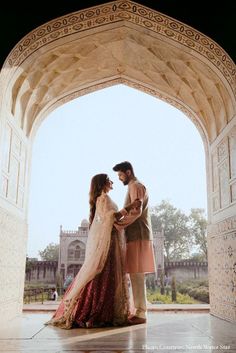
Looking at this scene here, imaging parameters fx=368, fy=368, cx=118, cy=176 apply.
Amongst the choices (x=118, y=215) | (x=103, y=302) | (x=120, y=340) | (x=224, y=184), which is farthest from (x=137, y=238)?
(x=224, y=184)

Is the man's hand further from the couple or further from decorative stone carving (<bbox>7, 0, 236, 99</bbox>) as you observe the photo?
decorative stone carving (<bbox>7, 0, 236, 99</bbox>)

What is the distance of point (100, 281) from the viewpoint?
136 inches

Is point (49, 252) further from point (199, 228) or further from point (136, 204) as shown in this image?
point (136, 204)

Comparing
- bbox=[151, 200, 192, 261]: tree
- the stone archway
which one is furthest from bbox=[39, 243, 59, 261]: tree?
the stone archway

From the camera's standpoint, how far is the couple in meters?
3.31

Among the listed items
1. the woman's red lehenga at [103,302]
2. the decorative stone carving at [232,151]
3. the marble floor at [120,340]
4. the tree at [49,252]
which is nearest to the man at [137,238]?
the woman's red lehenga at [103,302]

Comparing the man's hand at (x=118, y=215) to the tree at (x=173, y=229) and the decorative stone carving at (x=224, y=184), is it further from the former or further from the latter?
the tree at (x=173, y=229)

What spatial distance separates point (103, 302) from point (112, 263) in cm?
38

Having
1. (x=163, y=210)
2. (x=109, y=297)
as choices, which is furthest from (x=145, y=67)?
(x=163, y=210)

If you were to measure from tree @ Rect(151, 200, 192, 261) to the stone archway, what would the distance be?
16.1 metres

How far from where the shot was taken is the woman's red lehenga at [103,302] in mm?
3254

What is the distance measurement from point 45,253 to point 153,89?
2103cm

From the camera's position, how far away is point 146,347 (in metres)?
2.36

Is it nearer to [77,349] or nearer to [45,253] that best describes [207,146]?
[77,349]
